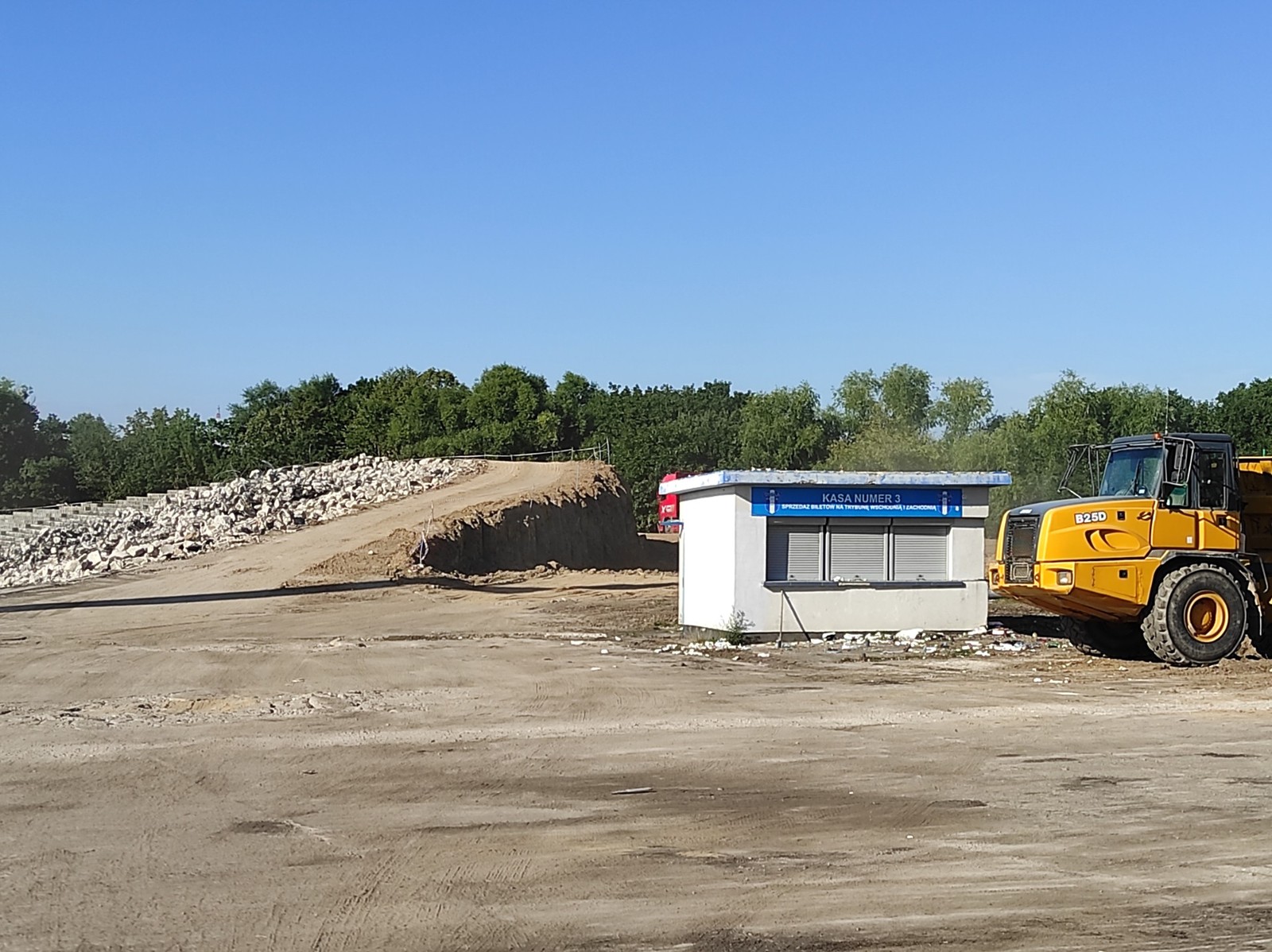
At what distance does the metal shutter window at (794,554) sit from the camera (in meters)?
24.0

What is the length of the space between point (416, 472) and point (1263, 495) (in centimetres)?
4321

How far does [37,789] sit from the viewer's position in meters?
10.9

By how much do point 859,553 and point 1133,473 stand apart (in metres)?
5.56

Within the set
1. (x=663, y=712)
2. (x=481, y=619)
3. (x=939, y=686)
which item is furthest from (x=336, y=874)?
(x=481, y=619)

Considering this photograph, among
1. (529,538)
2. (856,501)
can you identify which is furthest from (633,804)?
(529,538)

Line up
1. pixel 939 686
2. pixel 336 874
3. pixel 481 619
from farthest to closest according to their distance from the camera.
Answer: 1. pixel 481 619
2. pixel 939 686
3. pixel 336 874

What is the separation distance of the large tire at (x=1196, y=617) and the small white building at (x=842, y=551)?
5285 millimetres

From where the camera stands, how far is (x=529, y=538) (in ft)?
162

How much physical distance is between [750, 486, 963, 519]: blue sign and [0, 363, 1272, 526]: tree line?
51868 millimetres

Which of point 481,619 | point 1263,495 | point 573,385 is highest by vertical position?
point 573,385

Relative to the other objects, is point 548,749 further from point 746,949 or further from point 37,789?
point 746,949

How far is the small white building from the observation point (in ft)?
78.1

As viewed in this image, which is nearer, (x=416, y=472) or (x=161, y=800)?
(x=161, y=800)

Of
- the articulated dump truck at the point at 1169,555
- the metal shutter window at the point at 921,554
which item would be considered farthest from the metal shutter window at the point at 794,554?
the articulated dump truck at the point at 1169,555
